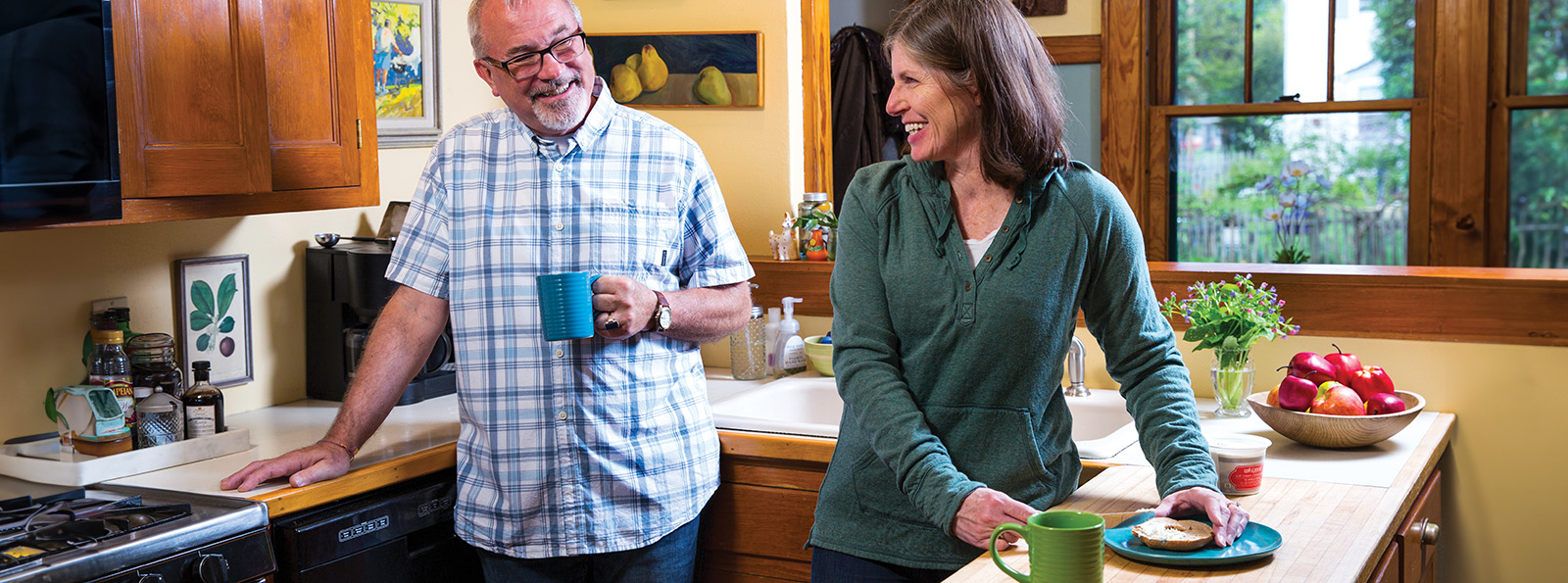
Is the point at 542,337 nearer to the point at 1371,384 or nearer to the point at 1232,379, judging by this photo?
the point at 1232,379

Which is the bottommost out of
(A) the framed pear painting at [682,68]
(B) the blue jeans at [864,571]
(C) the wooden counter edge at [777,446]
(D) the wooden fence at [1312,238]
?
(B) the blue jeans at [864,571]

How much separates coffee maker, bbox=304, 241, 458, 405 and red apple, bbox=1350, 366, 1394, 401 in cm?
175

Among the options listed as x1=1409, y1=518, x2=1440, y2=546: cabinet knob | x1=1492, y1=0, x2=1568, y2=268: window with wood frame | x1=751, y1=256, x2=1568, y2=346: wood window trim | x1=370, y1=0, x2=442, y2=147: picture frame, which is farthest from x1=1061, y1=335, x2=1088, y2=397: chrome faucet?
x1=1492, y1=0, x2=1568, y2=268: window with wood frame

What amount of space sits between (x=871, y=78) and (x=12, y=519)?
10.3 ft

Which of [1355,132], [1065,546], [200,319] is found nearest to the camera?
[1065,546]

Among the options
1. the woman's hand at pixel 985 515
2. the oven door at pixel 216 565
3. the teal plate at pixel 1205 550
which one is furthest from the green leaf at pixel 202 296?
the teal plate at pixel 1205 550

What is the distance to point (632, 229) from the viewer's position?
6.61ft

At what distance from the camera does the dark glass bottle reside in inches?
88.0

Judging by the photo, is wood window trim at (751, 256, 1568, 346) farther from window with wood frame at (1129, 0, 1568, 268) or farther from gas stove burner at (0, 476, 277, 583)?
window with wood frame at (1129, 0, 1568, 268)

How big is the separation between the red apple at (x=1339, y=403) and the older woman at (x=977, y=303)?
0.66 m

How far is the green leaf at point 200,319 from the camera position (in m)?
2.46

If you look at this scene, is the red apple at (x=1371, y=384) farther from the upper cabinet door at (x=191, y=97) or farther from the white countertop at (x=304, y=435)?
the upper cabinet door at (x=191, y=97)

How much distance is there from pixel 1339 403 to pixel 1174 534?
85cm

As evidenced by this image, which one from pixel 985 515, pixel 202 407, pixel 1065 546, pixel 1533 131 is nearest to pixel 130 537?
pixel 202 407
